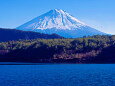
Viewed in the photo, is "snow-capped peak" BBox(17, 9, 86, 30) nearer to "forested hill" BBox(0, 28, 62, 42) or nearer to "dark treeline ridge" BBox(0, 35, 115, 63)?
"forested hill" BBox(0, 28, 62, 42)

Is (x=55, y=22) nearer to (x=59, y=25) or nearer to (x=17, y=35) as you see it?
(x=59, y=25)

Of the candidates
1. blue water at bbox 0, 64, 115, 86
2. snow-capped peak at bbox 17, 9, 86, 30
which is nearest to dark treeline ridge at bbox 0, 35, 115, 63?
blue water at bbox 0, 64, 115, 86

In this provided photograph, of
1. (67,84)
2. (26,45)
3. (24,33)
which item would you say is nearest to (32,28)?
(24,33)

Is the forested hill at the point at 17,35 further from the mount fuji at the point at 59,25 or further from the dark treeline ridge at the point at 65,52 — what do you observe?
the dark treeline ridge at the point at 65,52

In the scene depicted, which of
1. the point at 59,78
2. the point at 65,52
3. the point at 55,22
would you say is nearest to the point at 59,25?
the point at 55,22

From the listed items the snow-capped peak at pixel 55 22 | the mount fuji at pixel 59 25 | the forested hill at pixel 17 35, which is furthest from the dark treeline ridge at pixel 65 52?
the snow-capped peak at pixel 55 22

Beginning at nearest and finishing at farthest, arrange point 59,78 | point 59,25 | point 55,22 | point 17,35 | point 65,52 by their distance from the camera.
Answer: point 59,78 < point 65,52 < point 17,35 < point 55,22 < point 59,25
